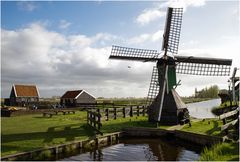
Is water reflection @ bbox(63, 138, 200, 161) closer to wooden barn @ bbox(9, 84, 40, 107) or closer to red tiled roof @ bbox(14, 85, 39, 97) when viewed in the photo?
wooden barn @ bbox(9, 84, 40, 107)

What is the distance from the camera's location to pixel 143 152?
17.2m

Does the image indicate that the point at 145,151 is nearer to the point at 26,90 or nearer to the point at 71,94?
the point at 71,94

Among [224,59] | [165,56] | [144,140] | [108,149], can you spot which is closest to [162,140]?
[144,140]

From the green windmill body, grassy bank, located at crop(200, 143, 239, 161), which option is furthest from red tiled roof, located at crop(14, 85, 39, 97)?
grassy bank, located at crop(200, 143, 239, 161)

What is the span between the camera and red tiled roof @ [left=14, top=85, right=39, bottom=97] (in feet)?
192

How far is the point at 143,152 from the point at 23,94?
47.2m

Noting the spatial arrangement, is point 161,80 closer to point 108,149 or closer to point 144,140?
point 144,140

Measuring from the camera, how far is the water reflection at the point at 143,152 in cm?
1551

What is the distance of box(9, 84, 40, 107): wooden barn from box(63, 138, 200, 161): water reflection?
4234 cm

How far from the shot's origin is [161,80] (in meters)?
25.3

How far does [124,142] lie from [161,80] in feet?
24.7

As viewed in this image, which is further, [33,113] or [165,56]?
[33,113]

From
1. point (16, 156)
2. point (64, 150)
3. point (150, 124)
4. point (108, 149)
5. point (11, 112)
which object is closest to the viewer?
point (16, 156)

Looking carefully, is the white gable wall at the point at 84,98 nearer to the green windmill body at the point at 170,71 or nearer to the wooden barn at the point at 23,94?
the wooden barn at the point at 23,94
